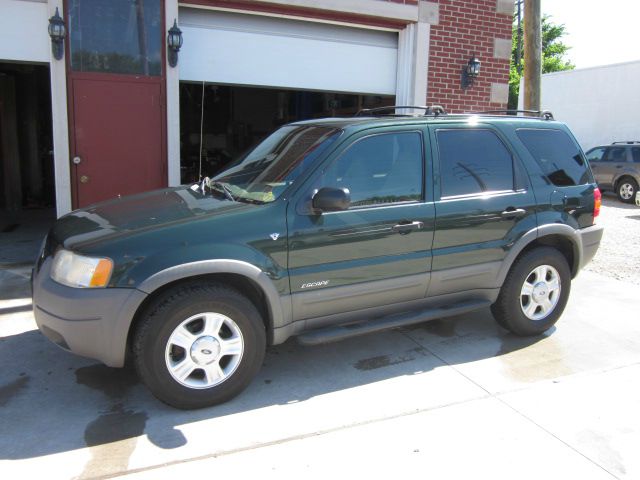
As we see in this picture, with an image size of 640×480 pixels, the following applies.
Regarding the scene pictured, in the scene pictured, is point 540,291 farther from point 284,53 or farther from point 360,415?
point 284,53

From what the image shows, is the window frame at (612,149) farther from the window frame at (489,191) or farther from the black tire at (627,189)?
the window frame at (489,191)

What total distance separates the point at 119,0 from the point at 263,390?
5.17 meters

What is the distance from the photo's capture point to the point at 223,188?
412 cm

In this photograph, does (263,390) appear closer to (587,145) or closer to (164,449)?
(164,449)

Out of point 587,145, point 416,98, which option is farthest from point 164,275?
point 587,145

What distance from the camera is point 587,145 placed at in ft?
69.9

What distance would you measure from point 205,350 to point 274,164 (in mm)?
1434

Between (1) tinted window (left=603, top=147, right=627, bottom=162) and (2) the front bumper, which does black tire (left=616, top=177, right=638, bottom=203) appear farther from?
(2) the front bumper

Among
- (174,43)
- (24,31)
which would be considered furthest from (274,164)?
(24,31)

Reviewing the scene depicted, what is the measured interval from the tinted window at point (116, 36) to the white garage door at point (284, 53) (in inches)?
18.7

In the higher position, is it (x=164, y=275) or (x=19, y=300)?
(x=164, y=275)

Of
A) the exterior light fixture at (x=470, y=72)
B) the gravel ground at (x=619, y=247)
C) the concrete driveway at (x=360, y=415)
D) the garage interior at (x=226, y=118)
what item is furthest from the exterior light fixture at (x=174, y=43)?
the garage interior at (x=226, y=118)

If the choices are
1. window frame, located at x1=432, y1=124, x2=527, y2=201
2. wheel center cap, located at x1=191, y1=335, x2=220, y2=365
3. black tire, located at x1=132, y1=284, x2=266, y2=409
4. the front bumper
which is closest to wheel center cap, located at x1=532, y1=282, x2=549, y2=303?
window frame, located at x1=432, y1=124, x2=527, y2=201

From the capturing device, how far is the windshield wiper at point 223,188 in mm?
3867
